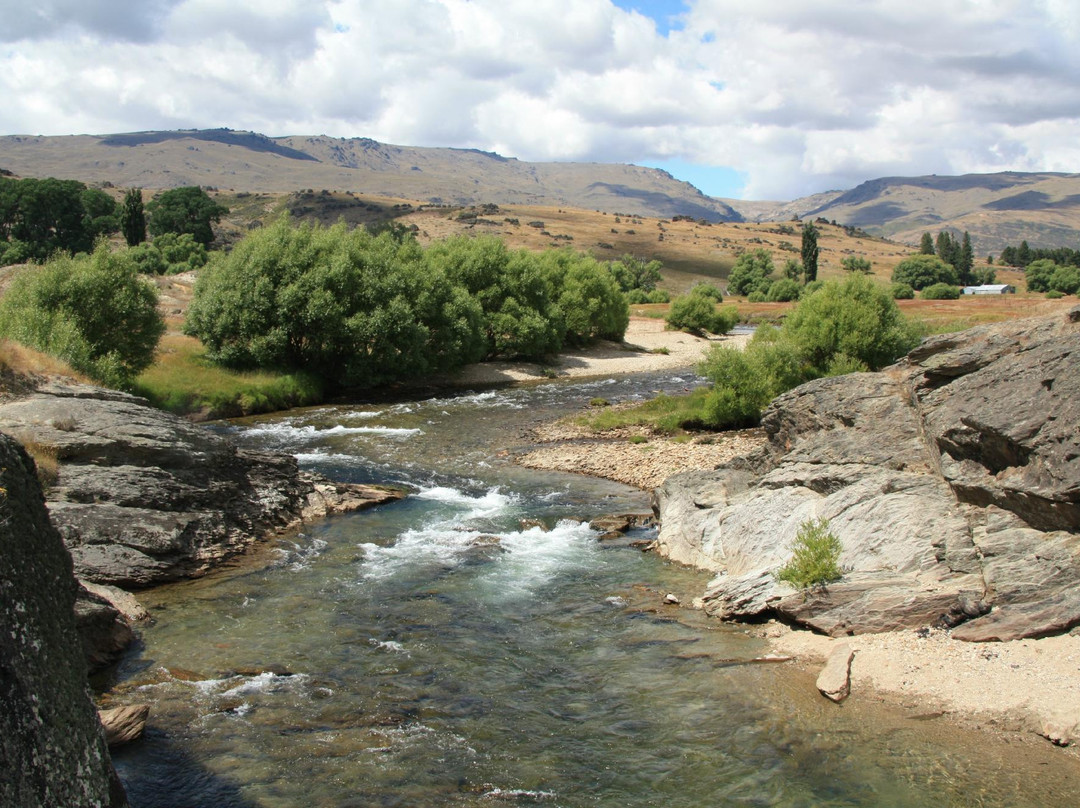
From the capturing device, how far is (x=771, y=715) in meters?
12.1

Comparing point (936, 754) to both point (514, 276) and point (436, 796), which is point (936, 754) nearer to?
point (436, 796)

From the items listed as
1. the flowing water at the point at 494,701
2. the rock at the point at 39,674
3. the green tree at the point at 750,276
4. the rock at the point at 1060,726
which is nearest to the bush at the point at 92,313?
the flowing water at the point at 494,701

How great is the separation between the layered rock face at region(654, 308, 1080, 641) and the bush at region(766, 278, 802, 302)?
117639 mm

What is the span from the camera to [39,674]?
688 cm

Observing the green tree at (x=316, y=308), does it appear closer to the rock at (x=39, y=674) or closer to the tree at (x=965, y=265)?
the rock at (x=39, y=674)

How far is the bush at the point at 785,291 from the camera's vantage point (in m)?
134

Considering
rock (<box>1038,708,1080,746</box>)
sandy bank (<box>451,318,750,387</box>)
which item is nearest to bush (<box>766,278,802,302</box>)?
sandy bank (<box>451,318,750,387</box>)

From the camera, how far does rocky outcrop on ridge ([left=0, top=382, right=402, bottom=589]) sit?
18055 mm

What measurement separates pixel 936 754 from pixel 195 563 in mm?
15485

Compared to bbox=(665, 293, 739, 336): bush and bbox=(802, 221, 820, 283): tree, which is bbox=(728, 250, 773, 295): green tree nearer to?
bbox=(802, 221, 820, 283): tree

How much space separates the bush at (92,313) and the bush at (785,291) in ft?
364

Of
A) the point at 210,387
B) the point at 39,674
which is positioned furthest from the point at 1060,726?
the point at 210,387

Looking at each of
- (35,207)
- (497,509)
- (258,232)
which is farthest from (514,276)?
(35,207)

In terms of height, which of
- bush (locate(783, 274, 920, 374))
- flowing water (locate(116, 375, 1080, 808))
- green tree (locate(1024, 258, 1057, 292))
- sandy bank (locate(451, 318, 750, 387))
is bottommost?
flowing water (locate(116, 375, 1080, 808))
